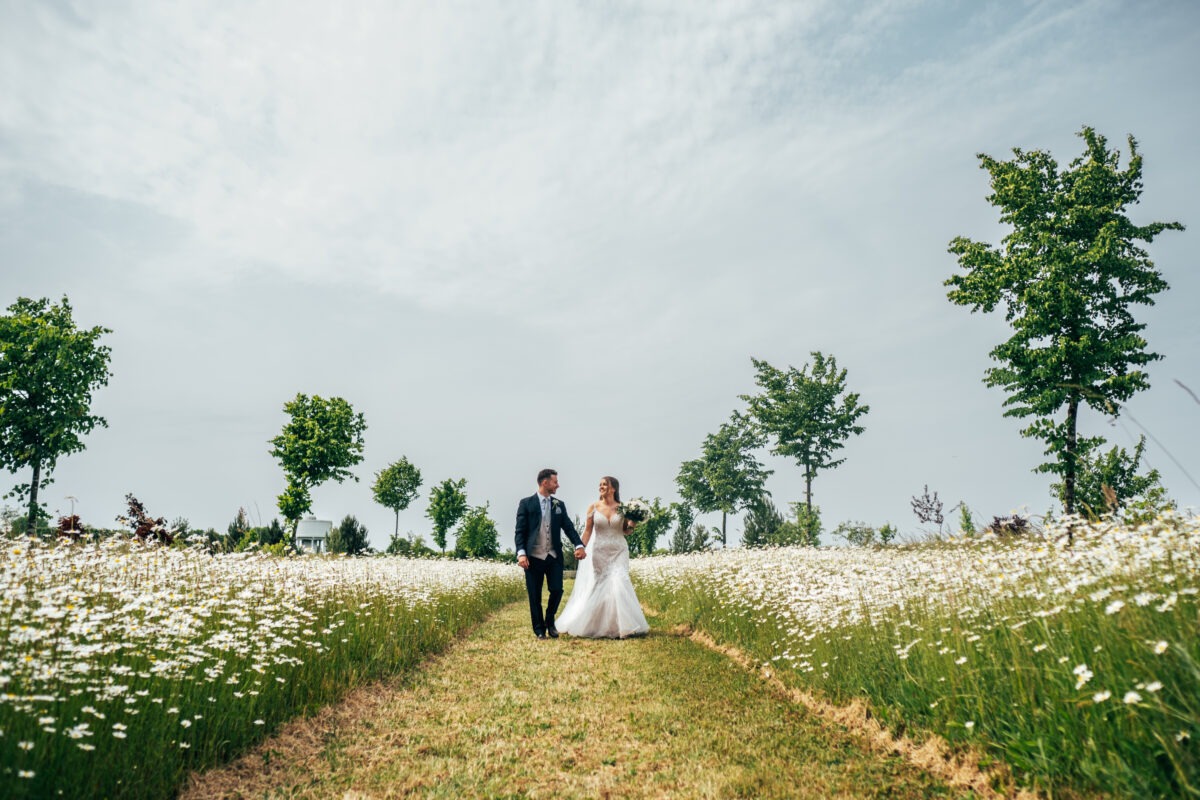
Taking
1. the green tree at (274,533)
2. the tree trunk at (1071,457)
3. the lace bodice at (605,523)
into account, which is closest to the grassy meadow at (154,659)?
the lace bodice at (605,523)

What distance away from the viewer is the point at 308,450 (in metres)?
36.8

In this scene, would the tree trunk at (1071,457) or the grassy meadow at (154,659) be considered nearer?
the grassy meadow at (154,659)

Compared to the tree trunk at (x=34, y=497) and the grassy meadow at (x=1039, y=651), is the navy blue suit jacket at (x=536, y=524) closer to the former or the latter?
the grassy meadow at (x=1039, y=651)

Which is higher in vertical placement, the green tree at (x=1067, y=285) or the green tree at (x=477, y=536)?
the green tree at (x=1067, y=285)

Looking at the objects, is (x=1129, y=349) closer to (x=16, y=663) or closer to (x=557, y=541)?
(x=557, y=541)

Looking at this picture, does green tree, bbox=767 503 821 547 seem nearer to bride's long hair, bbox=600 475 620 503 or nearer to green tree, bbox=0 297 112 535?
bride's long hair, bbox=600 475 620 503

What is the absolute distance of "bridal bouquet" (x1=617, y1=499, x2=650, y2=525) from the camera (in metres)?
12.4

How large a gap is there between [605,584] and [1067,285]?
762 inches

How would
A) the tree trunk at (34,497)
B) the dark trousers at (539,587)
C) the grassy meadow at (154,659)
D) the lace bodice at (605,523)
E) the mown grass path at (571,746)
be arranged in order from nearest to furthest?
the grassy meadow at (154,659) → the mown grass path at (571,746) → the dark trousers at (539,587) → the lace bodice at (605,523) → the tree trunk at (34,497)

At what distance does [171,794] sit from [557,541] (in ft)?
27.8

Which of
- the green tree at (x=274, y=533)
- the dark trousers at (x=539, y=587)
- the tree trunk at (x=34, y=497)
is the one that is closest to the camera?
the dark trousers at (x=539, y=587)

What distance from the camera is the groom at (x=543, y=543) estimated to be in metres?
11.7

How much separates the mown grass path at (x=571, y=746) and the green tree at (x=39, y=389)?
3187cm

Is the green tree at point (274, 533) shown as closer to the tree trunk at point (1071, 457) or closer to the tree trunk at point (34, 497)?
the tree trunk at point (34, 497)
